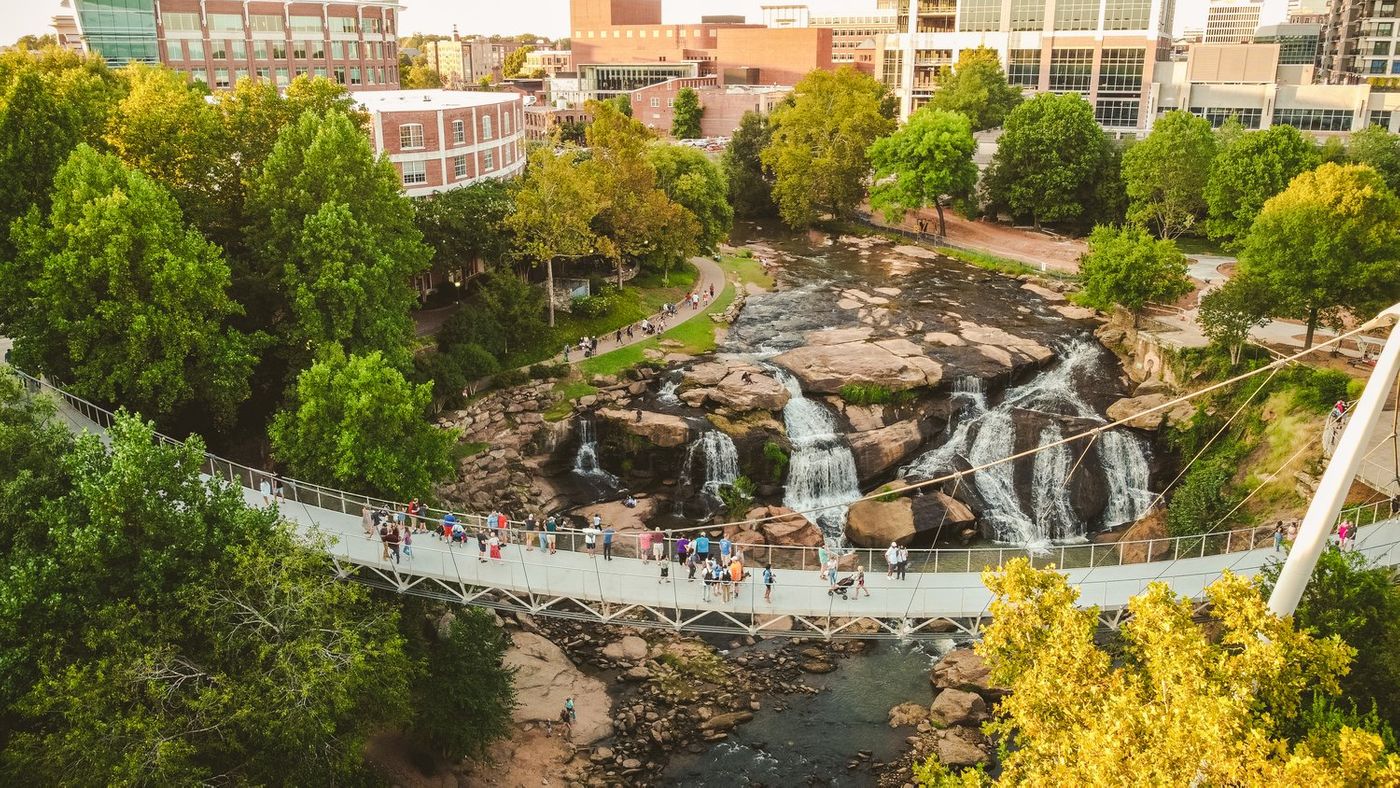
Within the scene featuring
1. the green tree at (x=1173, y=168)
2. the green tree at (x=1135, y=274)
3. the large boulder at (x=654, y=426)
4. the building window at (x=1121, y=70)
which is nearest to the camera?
the large boulder at (x=654, y=426)

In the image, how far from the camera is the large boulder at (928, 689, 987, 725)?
3391cm

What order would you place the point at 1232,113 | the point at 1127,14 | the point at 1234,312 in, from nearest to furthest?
the point at 1234,312 → the point at 1232,113 → the point at 1127,14

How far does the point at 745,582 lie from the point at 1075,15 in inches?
3524

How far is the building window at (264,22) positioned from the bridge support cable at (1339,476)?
10747 centimetres

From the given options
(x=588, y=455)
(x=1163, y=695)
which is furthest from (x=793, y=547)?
(x=588, y=455)

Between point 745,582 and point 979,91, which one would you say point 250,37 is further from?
point 745,582

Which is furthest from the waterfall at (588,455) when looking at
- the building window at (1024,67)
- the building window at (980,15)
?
the building window at (980,15)

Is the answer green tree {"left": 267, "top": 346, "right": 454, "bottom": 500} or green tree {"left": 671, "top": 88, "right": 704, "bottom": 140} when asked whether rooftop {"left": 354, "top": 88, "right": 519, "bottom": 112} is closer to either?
green tree {"left": 267, "top": 346, "right": 454, "bottom": 500}

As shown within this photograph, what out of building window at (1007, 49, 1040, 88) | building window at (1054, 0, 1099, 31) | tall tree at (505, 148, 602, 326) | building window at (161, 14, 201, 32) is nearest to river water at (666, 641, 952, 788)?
tall tree at (505, 148, 602, 326)

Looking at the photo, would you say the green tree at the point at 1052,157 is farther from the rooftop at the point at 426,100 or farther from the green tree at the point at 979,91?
the rooftop at the point at 426,100

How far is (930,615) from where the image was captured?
96.8 feet

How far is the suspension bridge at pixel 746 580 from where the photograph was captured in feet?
98.4

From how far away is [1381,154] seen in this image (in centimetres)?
7425

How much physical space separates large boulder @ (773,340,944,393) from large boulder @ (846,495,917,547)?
8.39 metres
